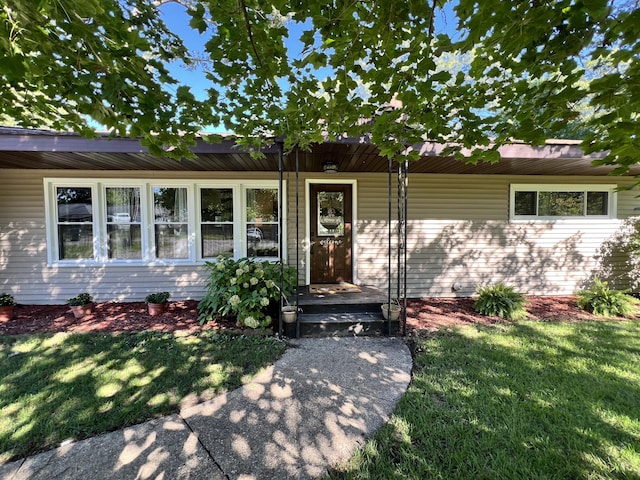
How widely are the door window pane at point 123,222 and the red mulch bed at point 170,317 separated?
101 cm

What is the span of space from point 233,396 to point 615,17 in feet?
12.4

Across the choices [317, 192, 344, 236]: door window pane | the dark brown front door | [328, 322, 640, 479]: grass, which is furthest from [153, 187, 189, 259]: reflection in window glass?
[328, 322, 640, 479]: grass

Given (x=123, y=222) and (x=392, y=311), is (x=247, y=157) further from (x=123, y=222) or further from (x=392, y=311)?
(x=392, y=311)

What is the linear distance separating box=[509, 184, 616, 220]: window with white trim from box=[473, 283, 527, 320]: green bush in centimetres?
188

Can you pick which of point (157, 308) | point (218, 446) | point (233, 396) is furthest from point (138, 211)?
point (218, 446)

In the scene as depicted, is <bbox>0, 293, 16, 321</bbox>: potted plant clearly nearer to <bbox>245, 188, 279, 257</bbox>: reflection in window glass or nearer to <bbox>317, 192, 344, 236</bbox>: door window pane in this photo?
<bbox>245, 188, 279, 257</bbox>: reflection in window glass

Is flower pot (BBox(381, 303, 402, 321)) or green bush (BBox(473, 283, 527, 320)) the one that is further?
green bush (BBox(473, 283, 527, 320))

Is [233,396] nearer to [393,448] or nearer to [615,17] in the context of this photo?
[393,448]

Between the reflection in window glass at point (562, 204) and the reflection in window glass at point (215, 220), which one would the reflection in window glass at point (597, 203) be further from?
the reflection in window glass at point (215, 220)

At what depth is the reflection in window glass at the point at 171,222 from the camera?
5.54 meters

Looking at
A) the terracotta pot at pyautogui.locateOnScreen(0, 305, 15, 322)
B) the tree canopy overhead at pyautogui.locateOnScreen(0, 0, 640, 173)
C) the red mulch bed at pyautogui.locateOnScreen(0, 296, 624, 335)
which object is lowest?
the red mulch bed at pyautogui.locateOnScreen(0, 296, 624, 335)

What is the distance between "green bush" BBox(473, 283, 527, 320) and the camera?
4.81 metres

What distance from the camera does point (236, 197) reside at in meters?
5.59

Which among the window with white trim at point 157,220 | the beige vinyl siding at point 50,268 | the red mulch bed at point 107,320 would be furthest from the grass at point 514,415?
the beige vinyl siding at point 50,268
